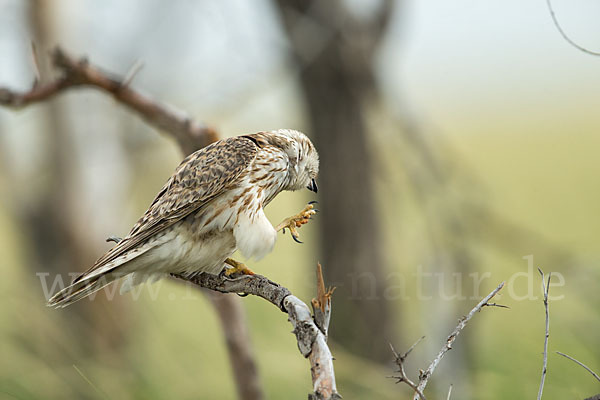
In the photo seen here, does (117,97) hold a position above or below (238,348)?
above

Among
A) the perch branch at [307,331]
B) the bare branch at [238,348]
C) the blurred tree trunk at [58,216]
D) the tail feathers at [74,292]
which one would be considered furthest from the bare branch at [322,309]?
the blurred tree trunk at [58,216]

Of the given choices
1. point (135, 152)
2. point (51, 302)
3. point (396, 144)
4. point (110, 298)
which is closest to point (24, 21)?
point (135, 152)

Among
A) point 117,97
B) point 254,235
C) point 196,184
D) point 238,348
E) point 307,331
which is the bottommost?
point 238,348

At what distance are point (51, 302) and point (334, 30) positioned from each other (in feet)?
12.9

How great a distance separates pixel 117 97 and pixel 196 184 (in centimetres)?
100

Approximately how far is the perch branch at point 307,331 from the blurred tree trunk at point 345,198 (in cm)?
388

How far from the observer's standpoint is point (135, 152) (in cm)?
716

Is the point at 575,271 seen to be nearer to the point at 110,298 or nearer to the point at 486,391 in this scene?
the point at 486,391

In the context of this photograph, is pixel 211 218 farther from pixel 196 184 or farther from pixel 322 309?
pixel 322 309

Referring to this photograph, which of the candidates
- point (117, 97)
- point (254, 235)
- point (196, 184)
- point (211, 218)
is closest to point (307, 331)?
point (254, 235)

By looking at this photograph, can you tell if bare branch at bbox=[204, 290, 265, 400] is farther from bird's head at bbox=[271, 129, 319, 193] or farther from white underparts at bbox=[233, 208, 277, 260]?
white underparts at bbox=[233, 208, 277, 260]

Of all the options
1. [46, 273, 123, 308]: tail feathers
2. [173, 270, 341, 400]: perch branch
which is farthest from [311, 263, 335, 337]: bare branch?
[46, 273, 123, 308]: tail feathers

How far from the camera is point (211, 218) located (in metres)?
2.77

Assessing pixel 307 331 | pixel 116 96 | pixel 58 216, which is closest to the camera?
pixel 307 331
